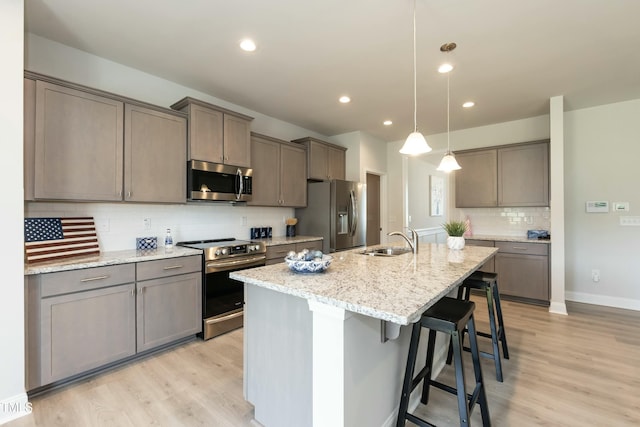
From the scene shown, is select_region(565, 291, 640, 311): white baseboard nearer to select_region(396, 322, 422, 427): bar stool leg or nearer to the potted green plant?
the potted green plant

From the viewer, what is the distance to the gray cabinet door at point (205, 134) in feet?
9.66

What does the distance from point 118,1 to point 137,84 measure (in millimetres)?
1067

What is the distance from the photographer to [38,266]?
196cm

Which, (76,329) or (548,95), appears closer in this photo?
(76,329)

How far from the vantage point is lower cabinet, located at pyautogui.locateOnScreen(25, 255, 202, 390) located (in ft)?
6.38

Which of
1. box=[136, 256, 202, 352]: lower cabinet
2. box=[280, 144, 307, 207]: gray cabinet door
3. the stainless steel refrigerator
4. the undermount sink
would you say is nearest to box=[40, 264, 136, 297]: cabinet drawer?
box=[136, 256, 202, 352]: lower cabinet

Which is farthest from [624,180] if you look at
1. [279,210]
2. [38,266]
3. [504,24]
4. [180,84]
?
[38,266]

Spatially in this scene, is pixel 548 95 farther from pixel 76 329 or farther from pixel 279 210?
pixel 76 329

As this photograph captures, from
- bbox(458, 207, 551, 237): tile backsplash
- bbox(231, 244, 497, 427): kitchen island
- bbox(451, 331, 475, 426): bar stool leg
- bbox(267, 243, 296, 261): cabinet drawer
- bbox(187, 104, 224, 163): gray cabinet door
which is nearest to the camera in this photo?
bbox(231, 244, 497, 427): kitchen island

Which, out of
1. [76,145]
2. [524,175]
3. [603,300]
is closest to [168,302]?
[76,145]

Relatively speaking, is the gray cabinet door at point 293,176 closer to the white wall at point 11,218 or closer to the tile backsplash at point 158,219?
the tile backsplash at point 158,219

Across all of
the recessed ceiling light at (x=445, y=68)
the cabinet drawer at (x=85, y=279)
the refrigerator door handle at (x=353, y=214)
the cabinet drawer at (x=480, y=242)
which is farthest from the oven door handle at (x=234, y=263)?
the cabinet drawer at (x=480, y=242)

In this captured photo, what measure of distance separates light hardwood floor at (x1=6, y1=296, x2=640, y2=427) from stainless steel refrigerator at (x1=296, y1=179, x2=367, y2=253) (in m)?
1.88

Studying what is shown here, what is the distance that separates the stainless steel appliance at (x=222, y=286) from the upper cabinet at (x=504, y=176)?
3443mm
